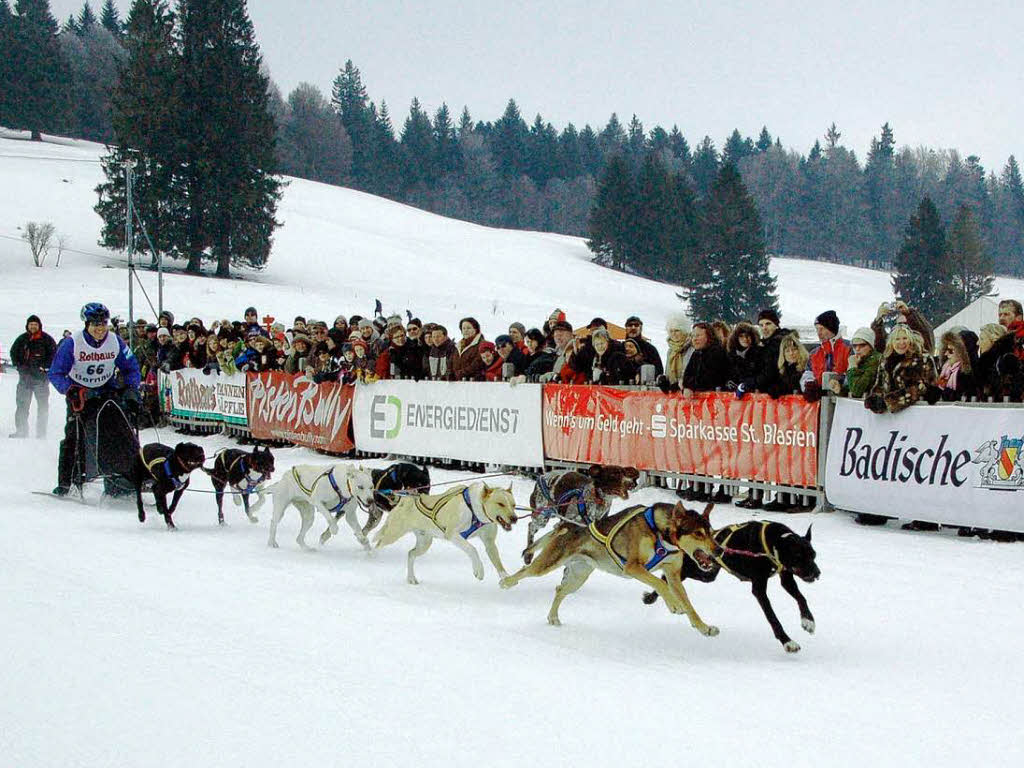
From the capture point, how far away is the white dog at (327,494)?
7816mm

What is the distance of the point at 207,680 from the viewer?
4523 millimetres

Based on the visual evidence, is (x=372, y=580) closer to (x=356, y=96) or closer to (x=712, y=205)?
(x=712, y=205)

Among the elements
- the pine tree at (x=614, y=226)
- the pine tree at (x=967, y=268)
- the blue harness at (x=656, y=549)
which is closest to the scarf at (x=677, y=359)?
the blue harness at (x=656, y=549)

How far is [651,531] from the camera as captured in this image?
5297 mm

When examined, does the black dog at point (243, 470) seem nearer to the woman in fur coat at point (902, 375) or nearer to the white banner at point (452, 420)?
the white banner at point (452, 420)

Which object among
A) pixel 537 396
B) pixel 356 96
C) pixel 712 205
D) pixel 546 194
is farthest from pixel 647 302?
pixel 356 96

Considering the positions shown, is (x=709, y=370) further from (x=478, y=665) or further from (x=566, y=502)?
(x=478, y=665)

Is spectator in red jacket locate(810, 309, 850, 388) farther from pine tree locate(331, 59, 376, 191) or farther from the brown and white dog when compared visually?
pine tree locate(331, 59, 376, 191)

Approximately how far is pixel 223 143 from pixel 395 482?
44279 millimetres

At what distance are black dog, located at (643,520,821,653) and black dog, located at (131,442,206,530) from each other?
535 centimetres

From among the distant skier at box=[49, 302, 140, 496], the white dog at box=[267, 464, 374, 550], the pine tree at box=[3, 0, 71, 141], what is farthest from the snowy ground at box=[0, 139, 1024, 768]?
the pine tree at box=[3, 0, 71, 141]

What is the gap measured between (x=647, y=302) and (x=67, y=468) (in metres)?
48.3

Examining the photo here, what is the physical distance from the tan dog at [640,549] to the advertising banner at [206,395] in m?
11.7

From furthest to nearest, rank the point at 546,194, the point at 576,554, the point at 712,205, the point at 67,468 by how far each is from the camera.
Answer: the point at 546,194 < the point at 712,205 < the point at 67,468 < the point at 576,554
